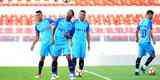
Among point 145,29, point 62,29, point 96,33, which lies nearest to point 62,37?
point 62,29

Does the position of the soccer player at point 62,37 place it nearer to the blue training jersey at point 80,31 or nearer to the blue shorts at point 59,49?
the blue shorts at point 59,49

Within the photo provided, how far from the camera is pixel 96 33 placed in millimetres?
31406

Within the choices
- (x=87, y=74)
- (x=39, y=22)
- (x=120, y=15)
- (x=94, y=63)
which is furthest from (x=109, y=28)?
(x=39, y=22)

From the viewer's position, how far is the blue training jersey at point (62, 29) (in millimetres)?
17391

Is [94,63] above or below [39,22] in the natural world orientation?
below

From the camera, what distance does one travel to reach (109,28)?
113 feet

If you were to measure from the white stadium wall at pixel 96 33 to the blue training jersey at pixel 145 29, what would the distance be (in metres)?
6.66

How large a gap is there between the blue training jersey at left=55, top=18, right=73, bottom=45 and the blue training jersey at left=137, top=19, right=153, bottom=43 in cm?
334

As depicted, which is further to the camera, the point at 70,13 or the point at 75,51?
the point at 75,51

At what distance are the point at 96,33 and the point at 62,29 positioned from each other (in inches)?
551

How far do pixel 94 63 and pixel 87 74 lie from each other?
5936mm

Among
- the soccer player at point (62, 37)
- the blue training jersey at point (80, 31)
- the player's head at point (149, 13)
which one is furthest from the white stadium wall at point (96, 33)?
the soccer player at point (62, 37)

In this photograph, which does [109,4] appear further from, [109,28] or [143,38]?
[143,38]

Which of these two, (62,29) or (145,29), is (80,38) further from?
(62,29)
